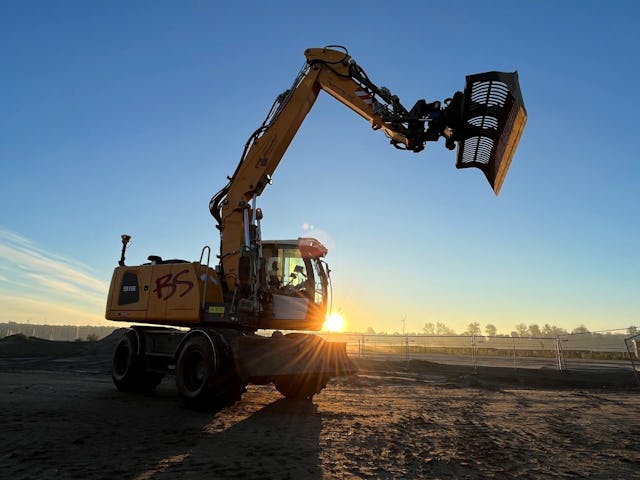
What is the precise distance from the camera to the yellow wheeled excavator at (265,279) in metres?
7.13

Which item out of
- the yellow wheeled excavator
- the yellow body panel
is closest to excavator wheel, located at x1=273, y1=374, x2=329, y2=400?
the yellow wheeled excavator

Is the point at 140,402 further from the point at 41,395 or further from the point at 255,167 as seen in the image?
the point at 255,167

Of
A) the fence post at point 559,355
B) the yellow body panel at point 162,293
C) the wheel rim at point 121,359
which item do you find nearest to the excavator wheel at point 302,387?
the yellow body panel at point 162,293

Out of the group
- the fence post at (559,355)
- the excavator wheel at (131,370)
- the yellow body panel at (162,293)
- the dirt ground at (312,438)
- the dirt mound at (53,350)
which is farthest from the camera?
the dirt mound at (53,350)

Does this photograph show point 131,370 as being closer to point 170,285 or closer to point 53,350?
point 170,285

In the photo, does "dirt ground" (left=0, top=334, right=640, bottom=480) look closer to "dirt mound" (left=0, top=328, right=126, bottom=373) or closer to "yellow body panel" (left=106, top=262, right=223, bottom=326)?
"yellow body panel" (left=106, top=262, right=223, bottom=326)

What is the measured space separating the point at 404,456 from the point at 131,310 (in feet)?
23.1

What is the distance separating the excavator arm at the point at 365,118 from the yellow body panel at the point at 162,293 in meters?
0.65

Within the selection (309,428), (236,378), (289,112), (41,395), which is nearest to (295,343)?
(236,378)

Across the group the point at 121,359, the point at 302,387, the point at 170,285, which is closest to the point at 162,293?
the point at 170,285

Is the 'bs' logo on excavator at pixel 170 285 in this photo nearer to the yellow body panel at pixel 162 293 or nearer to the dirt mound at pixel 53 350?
the yellow body panel at pixel 162 293

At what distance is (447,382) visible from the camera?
15047mm

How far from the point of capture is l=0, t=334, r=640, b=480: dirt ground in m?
4.27

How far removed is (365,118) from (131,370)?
768 cm
